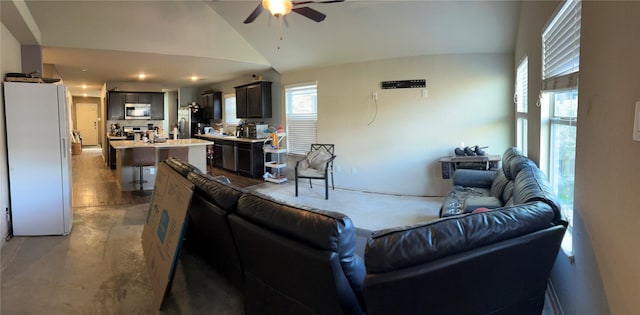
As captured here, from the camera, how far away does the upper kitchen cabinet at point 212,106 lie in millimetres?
10156

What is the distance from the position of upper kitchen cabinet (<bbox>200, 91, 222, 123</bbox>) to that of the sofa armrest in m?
7.36

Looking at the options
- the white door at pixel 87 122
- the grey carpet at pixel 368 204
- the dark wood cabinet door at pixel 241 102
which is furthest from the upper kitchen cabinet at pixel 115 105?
the white door at pixel 87 122

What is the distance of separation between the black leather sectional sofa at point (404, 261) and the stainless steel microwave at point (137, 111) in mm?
8747

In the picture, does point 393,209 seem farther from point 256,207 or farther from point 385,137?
point 256,207

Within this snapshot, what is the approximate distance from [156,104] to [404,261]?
9.79m

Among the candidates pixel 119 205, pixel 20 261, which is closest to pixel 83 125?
pixel 119 205

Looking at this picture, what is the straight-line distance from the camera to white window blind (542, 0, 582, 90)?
216cm

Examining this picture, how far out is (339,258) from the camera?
1590 mm

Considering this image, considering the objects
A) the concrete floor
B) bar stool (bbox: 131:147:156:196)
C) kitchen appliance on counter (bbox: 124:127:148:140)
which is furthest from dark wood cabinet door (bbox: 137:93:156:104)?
the concrete floor

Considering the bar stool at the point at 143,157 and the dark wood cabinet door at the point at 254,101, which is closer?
the bar stool at the point at 143,157

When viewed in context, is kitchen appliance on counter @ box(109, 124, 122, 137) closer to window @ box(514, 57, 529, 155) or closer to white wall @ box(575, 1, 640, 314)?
window @ box(514, 57, 529, 155)

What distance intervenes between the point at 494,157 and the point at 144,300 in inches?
Answer: 176

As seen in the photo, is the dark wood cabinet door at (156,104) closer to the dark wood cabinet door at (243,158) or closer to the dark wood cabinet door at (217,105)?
the dark wood cabinet door at (217,105)

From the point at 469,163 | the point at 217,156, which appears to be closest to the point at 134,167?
the point at 217,156
